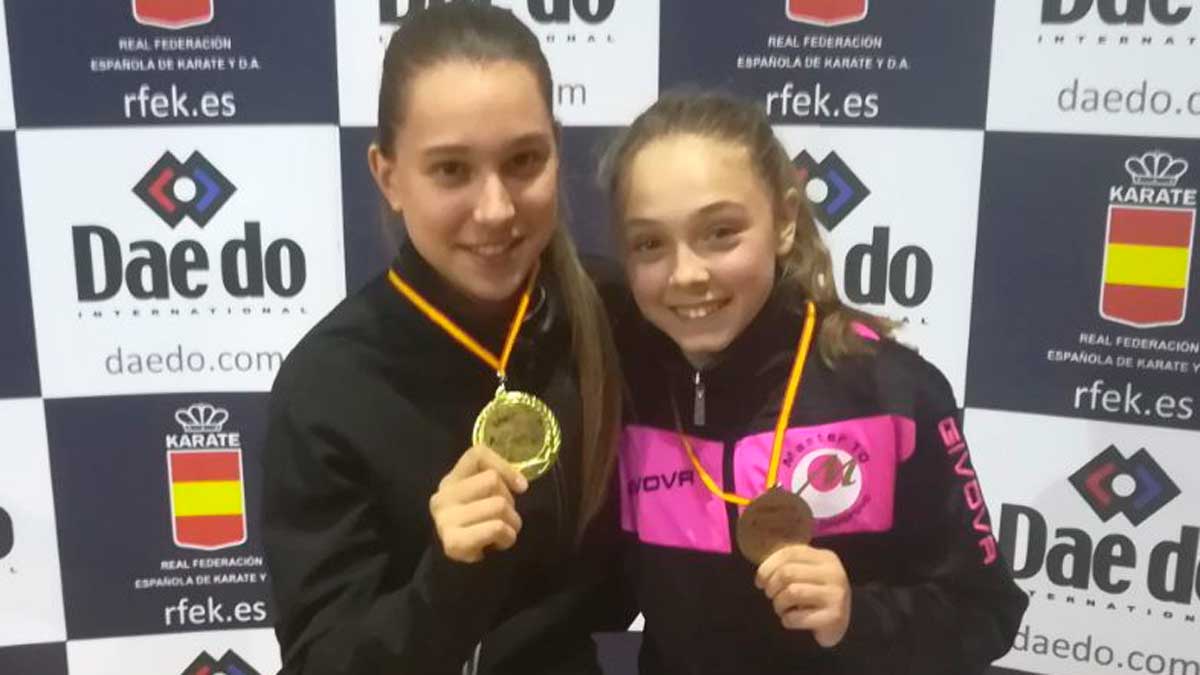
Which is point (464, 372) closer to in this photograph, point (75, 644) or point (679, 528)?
point (679, 528)

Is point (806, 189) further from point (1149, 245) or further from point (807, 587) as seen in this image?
point (807, 587)

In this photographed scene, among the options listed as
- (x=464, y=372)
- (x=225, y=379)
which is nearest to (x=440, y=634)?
(x=464, y=372)

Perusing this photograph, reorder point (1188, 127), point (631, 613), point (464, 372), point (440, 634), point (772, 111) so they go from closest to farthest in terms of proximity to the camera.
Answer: point (440, 634) → point (464, 372) → point (631, 613) → point (1188, 127) → point (772, 111)

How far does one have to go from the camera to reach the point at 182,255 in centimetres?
186

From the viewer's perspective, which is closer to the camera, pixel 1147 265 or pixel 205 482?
pixel 1147 265

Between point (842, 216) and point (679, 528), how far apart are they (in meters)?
0.72

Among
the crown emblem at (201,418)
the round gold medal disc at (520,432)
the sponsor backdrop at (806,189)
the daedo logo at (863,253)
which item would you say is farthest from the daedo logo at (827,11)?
the crown emblem at (201,418)

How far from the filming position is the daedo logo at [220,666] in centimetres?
204

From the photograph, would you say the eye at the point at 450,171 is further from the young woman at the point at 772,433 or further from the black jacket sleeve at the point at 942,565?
the black jacket sleeve at the point at 942,565

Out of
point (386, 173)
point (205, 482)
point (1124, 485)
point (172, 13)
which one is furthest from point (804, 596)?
point (172, 13)

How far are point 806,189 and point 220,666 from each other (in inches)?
52.6

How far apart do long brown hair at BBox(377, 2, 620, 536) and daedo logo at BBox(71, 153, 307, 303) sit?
0.66 m

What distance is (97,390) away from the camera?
190cm

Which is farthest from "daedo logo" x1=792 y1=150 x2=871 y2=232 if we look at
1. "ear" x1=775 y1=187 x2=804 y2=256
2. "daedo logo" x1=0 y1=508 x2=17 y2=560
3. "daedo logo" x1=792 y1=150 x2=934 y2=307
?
"daedo logo" x1=0 y1=508 x2=17 y2=560
